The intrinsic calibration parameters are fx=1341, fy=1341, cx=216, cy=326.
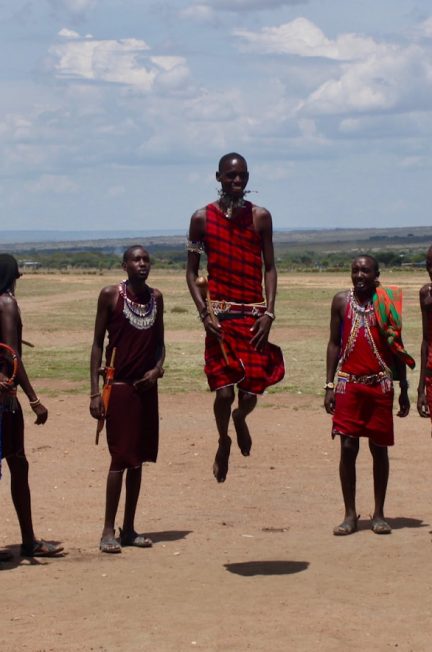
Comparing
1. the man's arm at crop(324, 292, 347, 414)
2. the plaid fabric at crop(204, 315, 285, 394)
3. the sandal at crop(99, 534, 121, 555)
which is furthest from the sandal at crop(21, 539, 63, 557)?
the man's arm at crop(324, 292, 347, 414)

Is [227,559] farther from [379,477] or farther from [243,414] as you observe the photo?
[379,477]

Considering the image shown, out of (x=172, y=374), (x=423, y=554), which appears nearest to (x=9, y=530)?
(x=423, y=554)

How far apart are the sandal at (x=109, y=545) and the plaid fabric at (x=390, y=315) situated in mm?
2340

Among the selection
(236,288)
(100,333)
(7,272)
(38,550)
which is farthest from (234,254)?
(38,550)

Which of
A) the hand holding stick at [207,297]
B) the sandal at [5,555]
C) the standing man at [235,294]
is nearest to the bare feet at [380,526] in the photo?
the standing man at [235,294]

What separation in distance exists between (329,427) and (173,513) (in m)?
4.38

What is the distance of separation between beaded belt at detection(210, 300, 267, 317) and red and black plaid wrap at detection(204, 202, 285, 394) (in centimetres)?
2

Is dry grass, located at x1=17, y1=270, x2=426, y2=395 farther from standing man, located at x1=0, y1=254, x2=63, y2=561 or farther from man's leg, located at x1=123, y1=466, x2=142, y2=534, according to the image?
standing man, located at x1=0, y1=254, x2=63, y2=561

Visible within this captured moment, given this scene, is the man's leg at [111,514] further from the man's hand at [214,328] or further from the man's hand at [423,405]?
the man's hand at [423,405]

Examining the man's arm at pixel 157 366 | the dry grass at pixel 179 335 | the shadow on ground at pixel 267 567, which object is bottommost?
the dry grass at pixel 179 335

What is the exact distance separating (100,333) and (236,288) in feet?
3.48

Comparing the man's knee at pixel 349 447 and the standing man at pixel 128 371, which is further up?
the standing man at pixel 128 371

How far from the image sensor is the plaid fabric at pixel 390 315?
9344 mm

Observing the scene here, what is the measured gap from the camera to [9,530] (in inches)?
387
